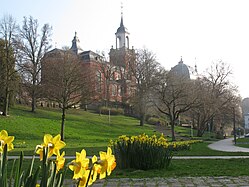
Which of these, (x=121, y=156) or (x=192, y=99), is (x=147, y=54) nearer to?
(x=192, y=99)

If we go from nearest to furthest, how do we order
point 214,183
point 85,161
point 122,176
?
point 85,161, point 214,183, point 122,176

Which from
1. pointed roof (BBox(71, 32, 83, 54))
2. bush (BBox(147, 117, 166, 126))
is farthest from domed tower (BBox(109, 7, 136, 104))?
pointed roof (BBox(71, 32, 83, 54))

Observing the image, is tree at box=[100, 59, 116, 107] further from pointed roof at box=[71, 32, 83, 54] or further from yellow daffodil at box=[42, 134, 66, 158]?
yellow daffodil at box=[42, 134, 66, 158]

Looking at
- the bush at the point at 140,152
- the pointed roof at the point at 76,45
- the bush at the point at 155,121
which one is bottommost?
the bush at the point at 140,152

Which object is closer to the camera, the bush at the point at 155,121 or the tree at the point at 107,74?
the tree at the point at 107,74

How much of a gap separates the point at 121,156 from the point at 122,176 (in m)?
1.26

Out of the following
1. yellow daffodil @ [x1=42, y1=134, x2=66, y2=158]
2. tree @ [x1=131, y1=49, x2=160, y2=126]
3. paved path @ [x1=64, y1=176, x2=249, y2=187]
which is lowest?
paved path @ [x1=64, y1=176, x2=249, y2=187]

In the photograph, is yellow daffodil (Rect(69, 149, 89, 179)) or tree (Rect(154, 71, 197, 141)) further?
tree (Rect(154, 71, 197, 141))

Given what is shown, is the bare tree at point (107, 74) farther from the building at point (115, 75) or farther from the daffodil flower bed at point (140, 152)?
the daffodil flower bed at point (140, 152)

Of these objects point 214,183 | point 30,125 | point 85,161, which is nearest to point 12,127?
point 30,125

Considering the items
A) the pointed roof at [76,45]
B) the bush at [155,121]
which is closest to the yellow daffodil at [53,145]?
the bush at [155,121]

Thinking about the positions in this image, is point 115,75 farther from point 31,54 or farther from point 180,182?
point 180,182

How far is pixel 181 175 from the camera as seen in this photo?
26.6ft

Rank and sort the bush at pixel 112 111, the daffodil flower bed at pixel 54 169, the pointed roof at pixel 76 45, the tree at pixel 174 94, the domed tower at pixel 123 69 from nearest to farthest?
the daffodil flower bed at pixel 54 169 → the tree at pixel 174 94 → the domed tower at pixel 123 69 → the bush at pixel 112 111 → the pointed roof at pixel 76 45
